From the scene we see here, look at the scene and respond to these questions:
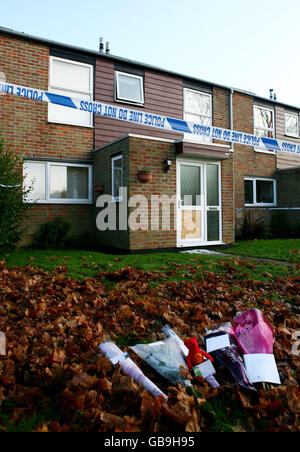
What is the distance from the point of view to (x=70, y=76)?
10.3 metres

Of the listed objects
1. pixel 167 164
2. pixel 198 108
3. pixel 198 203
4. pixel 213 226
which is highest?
pixel 198 108

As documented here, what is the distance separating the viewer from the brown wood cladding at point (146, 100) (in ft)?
35.1

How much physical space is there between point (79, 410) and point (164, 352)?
763 millimetres

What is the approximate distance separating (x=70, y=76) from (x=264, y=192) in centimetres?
925

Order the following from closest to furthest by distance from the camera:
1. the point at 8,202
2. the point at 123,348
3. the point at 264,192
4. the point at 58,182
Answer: the point at 123,348
the point at 8,202
the point at 58,182
the point at 264,192

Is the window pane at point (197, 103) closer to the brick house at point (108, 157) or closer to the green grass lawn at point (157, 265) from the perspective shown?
the brick house at point (108, 157)

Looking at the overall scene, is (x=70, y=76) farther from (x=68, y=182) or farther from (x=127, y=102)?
(x=68, y=182)

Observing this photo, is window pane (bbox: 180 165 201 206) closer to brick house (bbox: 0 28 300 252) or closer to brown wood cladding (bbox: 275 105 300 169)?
brick house (bbox: 0 28 300 252)

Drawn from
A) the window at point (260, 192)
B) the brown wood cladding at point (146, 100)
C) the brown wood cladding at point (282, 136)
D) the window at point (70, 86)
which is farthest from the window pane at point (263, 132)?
the window at point (70, 86)

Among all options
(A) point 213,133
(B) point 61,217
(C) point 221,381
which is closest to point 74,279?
(C) point 221,381

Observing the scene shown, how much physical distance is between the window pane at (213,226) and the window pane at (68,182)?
149 inches

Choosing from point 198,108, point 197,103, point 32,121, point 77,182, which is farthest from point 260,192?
point 32,121

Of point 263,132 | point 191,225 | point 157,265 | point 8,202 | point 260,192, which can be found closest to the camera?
point 157,265
